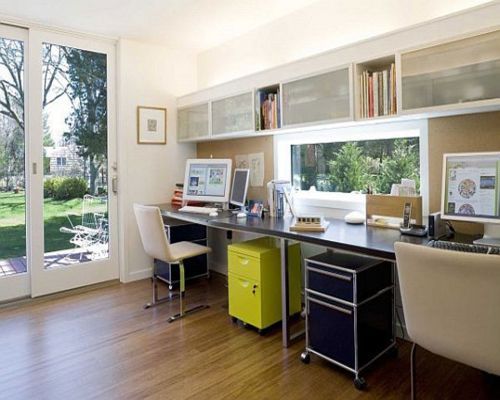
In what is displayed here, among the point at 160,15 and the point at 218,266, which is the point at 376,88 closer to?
the point at 160,15

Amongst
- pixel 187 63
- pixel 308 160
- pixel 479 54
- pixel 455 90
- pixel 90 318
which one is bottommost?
pixel 90 318

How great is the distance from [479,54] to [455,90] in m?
0.19

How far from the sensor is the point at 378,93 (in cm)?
227

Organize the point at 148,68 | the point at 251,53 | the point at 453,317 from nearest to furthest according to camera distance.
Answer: the point at 453,317
the point at 251,53
the point at 148,68

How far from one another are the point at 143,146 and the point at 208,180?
33.3 inches

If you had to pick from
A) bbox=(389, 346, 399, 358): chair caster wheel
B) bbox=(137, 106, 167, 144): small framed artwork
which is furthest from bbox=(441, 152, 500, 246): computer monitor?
bbox=(137, 106, 167, 144): small framed artwork

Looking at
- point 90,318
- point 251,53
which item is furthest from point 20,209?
point 251,53

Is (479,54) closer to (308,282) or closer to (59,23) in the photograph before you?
(308,282)

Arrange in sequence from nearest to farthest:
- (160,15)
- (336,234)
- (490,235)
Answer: (490,235), (336,234), (160,15)

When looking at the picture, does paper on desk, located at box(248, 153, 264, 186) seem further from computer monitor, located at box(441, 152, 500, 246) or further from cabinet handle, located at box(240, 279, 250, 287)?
computer monitor, located at box(441, 152, 500, 246)

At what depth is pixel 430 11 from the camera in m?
2.33

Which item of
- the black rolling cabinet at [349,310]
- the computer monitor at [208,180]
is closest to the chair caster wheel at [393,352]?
the black rolling cabinet at [349,310]

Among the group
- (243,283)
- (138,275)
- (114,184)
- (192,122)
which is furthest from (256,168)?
(138,275)

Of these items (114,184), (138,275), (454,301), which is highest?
(114,184)
